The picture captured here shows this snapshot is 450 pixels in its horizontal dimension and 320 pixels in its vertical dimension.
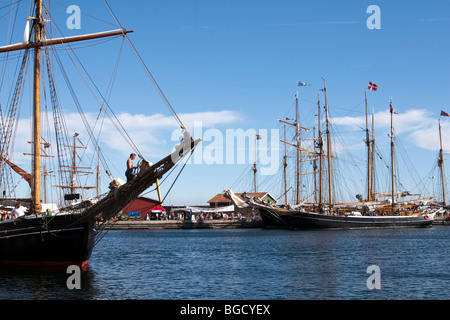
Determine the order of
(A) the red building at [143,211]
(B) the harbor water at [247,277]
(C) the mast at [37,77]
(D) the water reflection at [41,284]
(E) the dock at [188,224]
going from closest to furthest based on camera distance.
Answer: (D) the water reflection at [41,284] → (B) the harbor water at [247,277] → (C) the mast at [37,77] → (E) the dock at [188,224] → (A) the red building at [143,211]

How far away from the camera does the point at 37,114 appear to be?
110 ft

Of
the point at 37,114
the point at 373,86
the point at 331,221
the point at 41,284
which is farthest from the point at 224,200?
the point at 41,284

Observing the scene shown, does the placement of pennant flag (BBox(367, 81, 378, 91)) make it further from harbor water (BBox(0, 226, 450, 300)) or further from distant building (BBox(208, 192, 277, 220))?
harbor water (BBox(0, 226, 450, 300))

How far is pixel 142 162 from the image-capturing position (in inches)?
1117

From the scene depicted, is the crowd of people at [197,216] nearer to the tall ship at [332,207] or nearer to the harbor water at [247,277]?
the tall ship at [332,207]

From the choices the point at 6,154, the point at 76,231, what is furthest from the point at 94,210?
the point at 6,154

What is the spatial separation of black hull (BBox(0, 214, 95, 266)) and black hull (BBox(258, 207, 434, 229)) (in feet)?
199

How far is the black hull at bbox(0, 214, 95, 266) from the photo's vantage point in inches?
1217

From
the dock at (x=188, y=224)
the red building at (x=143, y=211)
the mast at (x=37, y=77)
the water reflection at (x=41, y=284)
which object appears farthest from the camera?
the red building at (x=143, y=211)

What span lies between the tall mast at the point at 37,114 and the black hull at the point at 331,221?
60.3 m

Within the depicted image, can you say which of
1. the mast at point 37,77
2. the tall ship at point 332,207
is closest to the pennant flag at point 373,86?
the tall ship at point 332,207

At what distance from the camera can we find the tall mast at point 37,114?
33.1 meters

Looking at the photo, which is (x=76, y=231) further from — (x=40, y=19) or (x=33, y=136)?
(x=40, y=19)
